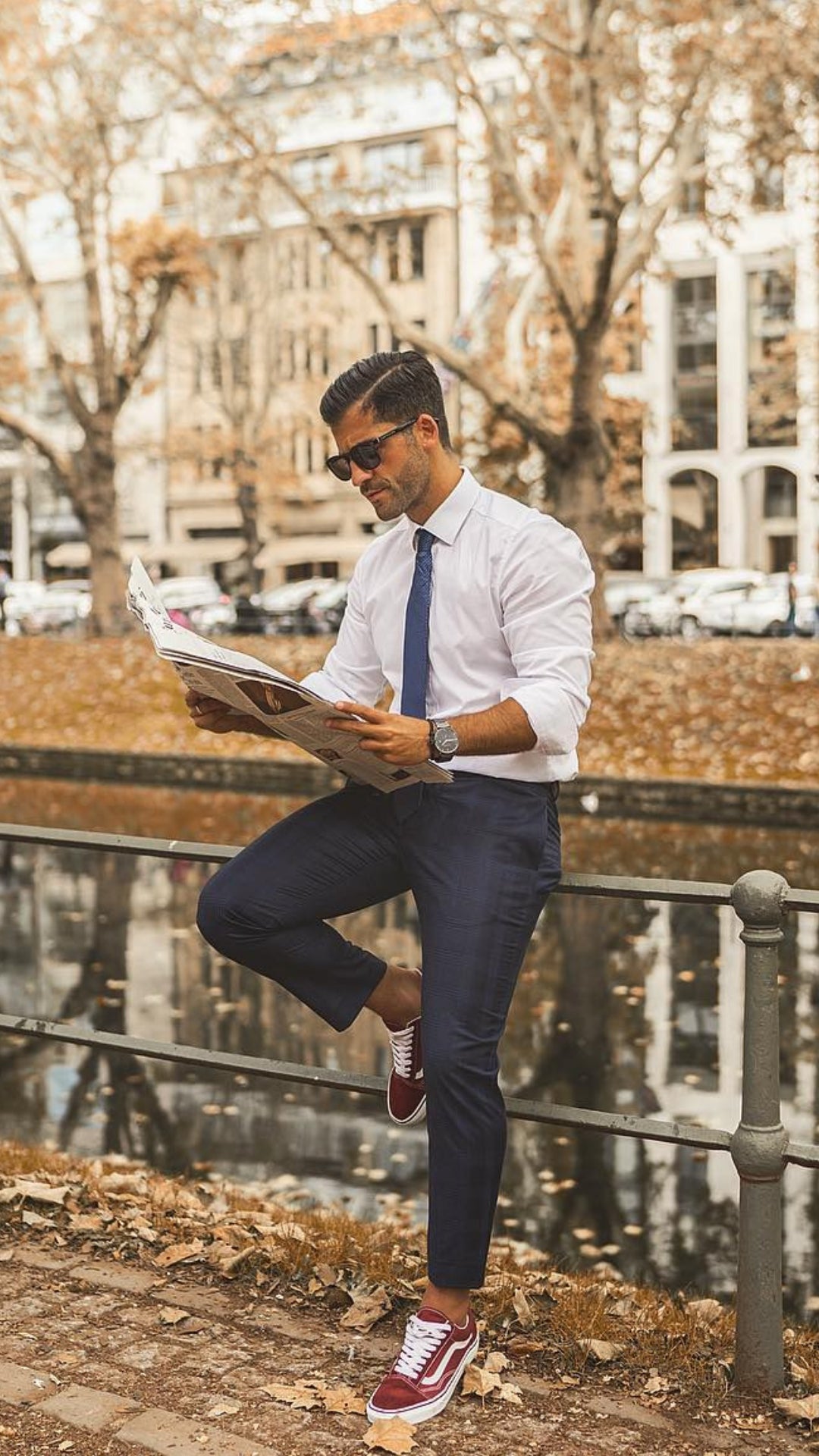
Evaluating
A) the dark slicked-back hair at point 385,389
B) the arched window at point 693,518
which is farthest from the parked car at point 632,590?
the dark slicked-back hair at point 385,389

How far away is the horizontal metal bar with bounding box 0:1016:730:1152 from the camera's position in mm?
3668

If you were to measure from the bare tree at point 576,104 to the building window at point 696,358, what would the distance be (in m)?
32.6

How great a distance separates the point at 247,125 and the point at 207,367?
29345mm

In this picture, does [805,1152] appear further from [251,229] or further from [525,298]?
[251,229]

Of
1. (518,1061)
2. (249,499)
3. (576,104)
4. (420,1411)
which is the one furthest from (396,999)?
(249,499)

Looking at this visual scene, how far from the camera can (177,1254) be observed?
171 inches

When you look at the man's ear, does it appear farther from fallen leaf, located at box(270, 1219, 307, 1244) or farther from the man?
fallen leaf, located at box(270, 1219, 307, 1244)

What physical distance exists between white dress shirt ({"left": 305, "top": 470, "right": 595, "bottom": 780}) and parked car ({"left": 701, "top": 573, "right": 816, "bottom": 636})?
3523cm

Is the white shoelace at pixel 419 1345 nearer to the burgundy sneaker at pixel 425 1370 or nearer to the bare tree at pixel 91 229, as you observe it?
the burgundy sneaker at pixel 425 1370

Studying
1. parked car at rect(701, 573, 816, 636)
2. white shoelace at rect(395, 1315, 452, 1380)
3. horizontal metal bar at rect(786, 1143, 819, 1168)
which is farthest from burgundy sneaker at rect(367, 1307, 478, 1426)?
parked car at rect(701, 573, 816, 636)

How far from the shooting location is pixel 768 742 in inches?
681

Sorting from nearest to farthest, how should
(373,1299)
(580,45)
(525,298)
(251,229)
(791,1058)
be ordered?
(373,1299) → (791,1058) → (580,45) → (525,298) → (251,229)

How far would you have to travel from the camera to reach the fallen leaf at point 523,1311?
391 cm

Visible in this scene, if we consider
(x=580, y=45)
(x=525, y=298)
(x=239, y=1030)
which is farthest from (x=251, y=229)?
(x=239, y=1030)
